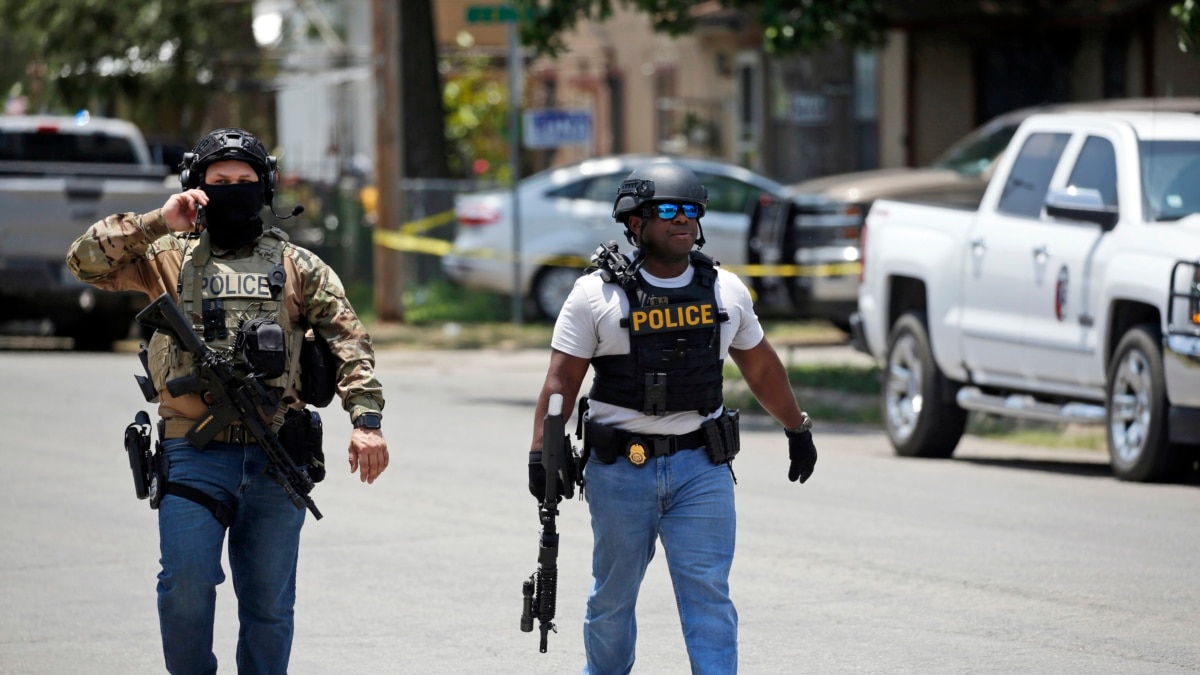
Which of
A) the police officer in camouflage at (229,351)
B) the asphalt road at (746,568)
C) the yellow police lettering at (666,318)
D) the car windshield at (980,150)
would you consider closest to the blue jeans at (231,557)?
the police officer in camouflage at (229,351)

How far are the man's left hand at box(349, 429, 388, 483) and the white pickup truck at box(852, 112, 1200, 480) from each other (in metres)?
5.85

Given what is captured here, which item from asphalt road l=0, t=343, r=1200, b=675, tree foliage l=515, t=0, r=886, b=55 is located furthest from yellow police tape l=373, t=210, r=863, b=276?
asphalt road l=0, t=343, r=1200, b=675

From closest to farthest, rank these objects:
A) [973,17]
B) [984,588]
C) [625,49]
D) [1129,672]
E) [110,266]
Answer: [110,266], [1129,672], [984,588], [973,17], [625,49]

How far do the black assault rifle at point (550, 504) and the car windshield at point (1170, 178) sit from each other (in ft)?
19.9

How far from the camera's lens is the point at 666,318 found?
547cm

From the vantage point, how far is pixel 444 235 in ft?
77.6

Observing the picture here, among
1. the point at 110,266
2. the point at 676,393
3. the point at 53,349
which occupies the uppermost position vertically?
the point at 110,266

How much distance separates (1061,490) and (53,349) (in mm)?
12788

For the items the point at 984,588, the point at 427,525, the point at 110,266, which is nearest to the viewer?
the point at 110,266

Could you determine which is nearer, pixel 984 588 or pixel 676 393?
pixel 676 393

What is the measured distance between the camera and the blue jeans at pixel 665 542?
540cm

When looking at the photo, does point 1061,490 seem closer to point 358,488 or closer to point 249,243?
point 358,488

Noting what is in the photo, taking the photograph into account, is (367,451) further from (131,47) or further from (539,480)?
(131,47)

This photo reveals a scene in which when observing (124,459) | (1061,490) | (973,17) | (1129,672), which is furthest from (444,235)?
(1129,672)
